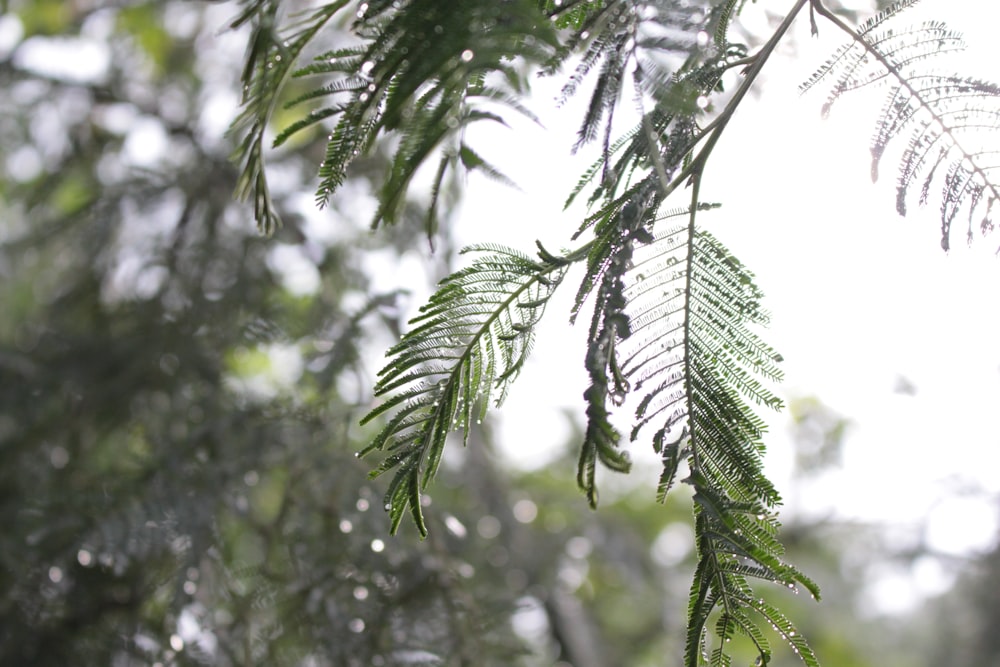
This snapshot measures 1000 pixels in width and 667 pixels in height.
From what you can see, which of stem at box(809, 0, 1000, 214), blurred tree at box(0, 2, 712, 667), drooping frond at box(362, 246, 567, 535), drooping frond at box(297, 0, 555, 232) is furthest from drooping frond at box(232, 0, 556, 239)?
blurred tree at box(0, 2, 712, 667)

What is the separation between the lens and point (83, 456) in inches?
121

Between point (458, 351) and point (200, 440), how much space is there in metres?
1.69

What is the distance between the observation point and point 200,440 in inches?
100

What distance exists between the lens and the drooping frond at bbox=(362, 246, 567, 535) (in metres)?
1.06

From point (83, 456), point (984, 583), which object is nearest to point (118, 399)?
point (83, 456)

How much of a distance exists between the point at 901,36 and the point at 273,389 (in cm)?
252

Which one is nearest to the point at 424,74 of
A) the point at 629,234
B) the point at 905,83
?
the point at 629,234

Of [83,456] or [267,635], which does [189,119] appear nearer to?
[83,456]

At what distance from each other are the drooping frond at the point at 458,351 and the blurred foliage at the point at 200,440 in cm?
112

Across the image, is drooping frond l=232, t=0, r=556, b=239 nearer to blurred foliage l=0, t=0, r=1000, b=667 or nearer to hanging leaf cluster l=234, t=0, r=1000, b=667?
hanging leaf cluster l=234, t=0, r=1000, b=667

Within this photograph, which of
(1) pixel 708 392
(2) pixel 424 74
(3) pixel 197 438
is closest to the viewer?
(2) pixel 424 74

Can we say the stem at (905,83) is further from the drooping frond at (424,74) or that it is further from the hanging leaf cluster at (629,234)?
the drooping frond at (424,74)

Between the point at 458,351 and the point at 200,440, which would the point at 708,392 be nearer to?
the point at 458,351

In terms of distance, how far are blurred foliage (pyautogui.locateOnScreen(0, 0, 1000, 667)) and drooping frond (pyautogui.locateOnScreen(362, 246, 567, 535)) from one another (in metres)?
1.12
